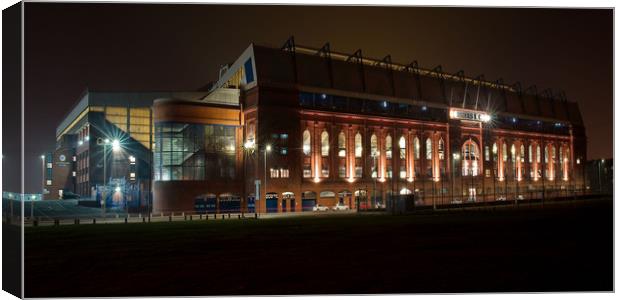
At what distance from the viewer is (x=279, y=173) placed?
3233 inches

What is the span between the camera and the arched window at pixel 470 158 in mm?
111000

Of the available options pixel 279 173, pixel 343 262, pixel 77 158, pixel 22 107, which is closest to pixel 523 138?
pixel 279 173

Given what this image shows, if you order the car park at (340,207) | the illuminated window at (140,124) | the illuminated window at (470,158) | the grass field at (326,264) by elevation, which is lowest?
the car park at (340,207)

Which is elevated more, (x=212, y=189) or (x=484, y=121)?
(x=484, y=121)

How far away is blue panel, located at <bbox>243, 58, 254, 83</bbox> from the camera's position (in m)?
84.4

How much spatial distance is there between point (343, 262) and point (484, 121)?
96440 mm

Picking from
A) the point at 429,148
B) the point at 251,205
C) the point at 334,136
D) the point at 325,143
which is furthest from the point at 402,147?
the point at 251,205

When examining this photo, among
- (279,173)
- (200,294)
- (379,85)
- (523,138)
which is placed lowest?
(200,294)

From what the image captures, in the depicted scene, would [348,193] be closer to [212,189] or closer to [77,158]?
[212,189]

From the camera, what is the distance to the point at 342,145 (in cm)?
9219

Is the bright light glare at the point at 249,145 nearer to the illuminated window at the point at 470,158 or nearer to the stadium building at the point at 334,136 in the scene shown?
the stadium building at the point at 334,136

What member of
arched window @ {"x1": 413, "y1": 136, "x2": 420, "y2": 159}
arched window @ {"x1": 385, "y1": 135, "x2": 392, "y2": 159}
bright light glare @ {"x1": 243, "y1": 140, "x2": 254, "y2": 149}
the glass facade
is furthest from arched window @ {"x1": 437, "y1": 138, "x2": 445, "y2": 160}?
the glass facade

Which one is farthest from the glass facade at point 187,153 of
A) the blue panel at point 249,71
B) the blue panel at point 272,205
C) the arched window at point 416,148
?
the arched window at point 416,148

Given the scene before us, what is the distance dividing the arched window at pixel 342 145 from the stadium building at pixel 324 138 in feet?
0.57
